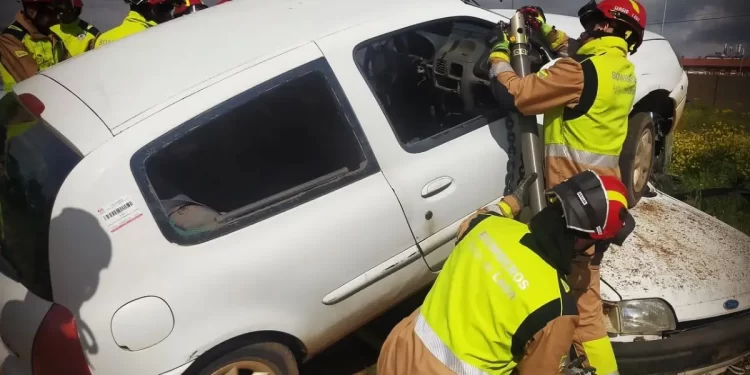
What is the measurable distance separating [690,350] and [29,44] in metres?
5.14

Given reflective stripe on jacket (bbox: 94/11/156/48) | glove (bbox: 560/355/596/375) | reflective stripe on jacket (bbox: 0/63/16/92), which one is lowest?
glove (bbox: 560/355/596/375)

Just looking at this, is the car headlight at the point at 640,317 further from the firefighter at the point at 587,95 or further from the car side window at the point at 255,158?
the car side window at the point at 255,158

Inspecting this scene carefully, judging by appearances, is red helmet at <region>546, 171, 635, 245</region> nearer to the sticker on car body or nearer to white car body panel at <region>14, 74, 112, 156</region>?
the sticker on car body

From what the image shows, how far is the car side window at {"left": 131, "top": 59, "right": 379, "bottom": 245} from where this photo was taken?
7.35 ft

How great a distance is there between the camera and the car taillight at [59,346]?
204cm

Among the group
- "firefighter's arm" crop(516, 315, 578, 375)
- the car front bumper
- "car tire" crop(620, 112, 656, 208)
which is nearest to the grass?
"car tire" crop(620, 112, 656, 208)

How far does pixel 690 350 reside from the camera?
8.74 ft

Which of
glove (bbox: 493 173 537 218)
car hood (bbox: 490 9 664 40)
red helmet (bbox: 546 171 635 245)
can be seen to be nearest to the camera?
red helmet (bbox: 546 171 635 245)

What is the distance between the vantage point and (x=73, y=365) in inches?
81.6

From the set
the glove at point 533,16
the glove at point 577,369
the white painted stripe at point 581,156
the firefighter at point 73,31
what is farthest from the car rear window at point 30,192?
the firefighter at point 73,31

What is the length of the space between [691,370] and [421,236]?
1385mm

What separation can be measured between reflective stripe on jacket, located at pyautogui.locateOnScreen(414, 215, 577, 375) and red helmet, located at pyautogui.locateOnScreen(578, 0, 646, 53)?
157 centimetres

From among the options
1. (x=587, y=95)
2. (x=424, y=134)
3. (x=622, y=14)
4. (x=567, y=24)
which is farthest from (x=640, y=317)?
(x=567, y=24)

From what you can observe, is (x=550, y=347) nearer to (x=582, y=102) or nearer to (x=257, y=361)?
(x=257, y=361)
